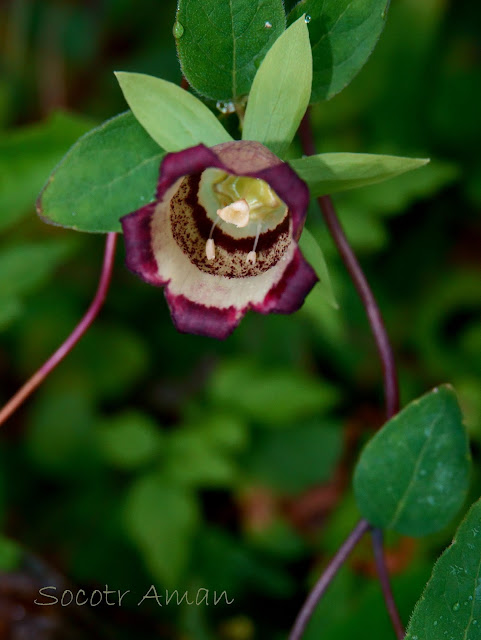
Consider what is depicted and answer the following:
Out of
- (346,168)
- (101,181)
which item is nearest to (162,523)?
(101,181)

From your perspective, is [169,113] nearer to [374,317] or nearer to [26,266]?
[374,317]

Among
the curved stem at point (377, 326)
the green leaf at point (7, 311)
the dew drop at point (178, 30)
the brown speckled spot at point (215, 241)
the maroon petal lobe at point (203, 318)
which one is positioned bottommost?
the curved stem at point (377, 326)

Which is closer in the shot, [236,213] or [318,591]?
[236,213]

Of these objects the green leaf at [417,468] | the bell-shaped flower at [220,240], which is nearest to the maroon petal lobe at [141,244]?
the bell-shaped flower at [220,240]

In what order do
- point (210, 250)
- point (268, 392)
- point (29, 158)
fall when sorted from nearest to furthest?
point (210, 250), point (29, 158), point (268, 392)

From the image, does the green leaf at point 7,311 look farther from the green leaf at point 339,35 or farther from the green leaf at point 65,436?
the green leaf at point 339,35
